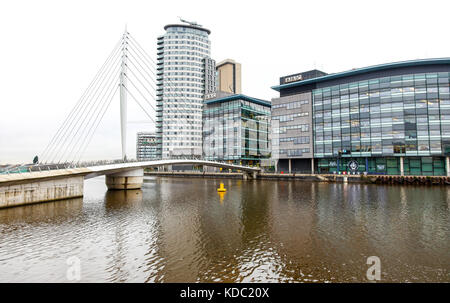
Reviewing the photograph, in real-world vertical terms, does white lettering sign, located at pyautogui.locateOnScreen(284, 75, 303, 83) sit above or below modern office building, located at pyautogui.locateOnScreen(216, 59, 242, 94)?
below

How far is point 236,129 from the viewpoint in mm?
109312

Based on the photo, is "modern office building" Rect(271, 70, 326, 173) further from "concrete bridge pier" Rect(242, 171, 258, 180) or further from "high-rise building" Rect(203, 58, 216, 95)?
"high-rise building" Rect(203, 58, 216, 95)

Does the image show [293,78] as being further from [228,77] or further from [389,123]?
[228,77]

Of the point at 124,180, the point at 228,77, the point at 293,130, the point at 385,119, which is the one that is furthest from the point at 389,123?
the point at 228,77

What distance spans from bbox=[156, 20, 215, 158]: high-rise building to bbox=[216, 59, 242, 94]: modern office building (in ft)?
27.1

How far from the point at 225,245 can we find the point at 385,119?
72016 mm

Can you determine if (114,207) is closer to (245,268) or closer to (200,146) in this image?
(245,268)

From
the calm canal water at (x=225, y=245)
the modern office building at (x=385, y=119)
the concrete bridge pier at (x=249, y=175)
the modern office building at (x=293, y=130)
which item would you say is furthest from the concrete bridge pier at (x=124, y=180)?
the modern office building at (x=385, y=119)

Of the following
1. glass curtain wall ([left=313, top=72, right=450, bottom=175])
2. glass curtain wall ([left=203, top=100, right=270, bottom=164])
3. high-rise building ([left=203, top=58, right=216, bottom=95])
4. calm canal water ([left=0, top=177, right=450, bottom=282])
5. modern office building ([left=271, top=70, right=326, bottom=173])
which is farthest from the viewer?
high-rise building ([left=203, top=58, right=216, bottom=95])

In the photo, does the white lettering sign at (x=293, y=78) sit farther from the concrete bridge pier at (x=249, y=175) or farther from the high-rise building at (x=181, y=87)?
the high-rise building at (x=181, y=87)

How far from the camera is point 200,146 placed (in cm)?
14988

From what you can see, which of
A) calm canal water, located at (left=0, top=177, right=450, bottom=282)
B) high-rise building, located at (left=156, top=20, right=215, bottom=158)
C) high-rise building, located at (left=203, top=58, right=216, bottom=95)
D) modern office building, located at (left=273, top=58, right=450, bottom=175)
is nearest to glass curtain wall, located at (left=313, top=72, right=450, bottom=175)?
modern office building, located at (left=273, top=58, right=450, bottom=175)

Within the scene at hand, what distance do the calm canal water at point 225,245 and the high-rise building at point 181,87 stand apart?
119926 mm

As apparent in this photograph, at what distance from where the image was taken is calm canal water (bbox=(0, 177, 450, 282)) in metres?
12.1
